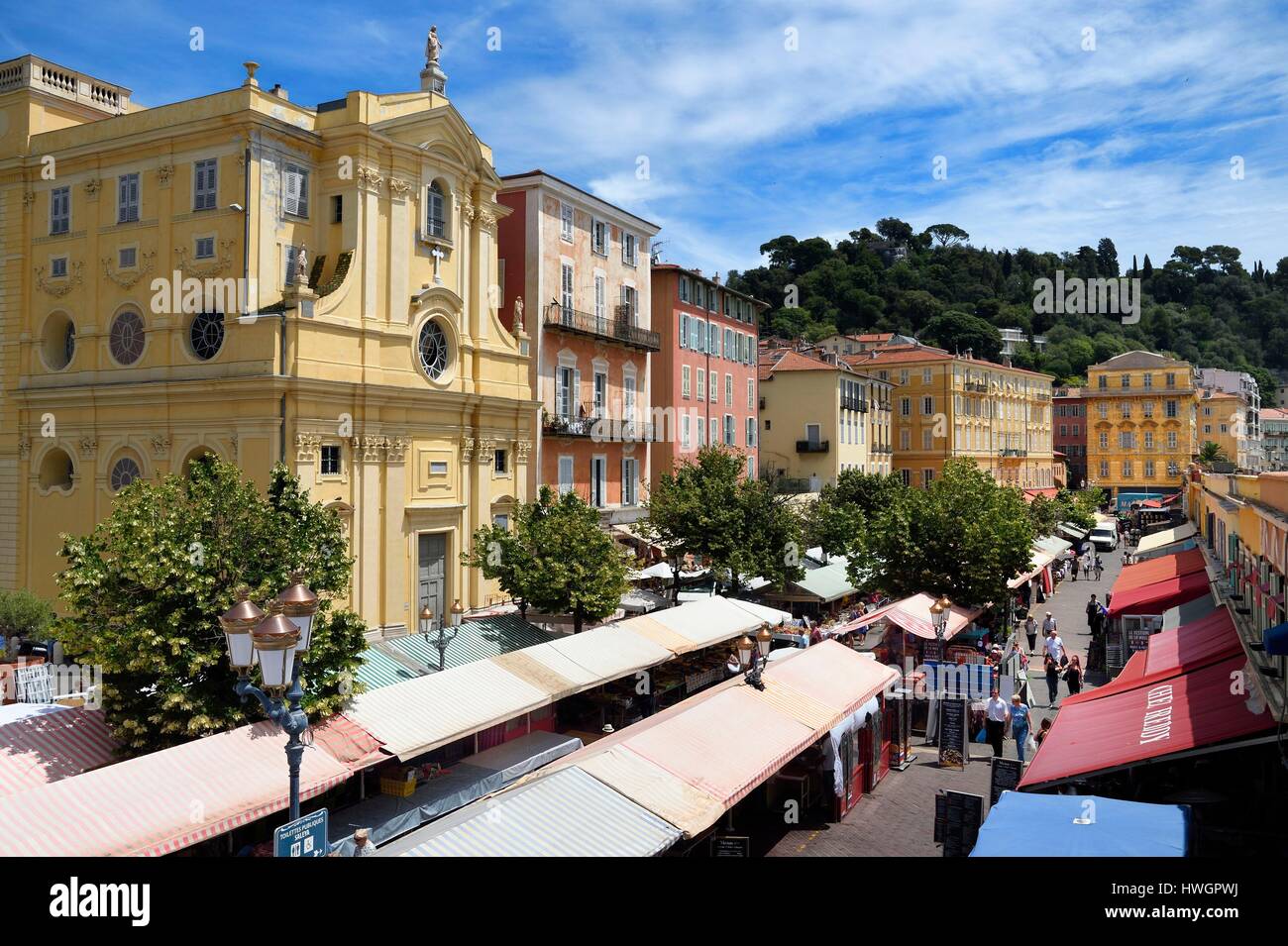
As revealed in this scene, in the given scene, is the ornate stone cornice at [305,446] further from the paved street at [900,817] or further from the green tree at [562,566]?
the paved street at [900,817]

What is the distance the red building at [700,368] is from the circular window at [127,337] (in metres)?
22.1

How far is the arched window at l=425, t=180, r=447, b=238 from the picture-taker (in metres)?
29.6

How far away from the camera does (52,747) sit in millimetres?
13859

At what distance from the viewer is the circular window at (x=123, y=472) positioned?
2757cm

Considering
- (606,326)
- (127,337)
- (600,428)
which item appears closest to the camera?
(127,337)

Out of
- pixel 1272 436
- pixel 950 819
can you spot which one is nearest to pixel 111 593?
pixel 950 819

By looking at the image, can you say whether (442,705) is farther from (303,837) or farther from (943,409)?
(943,409)

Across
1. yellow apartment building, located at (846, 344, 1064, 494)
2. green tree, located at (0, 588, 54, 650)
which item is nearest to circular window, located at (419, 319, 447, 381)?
green tree, located at (0, 588, 54, 650)

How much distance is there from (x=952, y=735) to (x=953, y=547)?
9.13 m

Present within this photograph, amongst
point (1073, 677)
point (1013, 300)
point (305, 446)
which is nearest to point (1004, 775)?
point (1073, 677)

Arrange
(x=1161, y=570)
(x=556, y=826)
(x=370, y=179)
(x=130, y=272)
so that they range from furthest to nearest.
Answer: (x=1161, y=570)
(x=130, y=272)
(x=370, y=179)
(x=556, y=826)

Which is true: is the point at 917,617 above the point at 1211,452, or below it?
below
